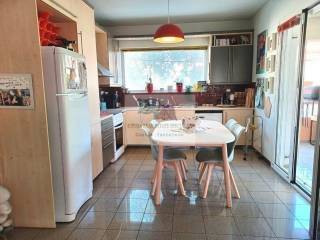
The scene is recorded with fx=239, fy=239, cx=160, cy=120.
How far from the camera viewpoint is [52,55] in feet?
6.73

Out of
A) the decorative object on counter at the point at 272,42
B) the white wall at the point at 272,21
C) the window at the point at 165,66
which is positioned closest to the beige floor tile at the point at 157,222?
the white wall at the point at 272,21

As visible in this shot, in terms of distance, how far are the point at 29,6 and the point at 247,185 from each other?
301cm

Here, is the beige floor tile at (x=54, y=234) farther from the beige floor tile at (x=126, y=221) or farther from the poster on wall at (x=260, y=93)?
the poster on wall at (x=260, y=93)

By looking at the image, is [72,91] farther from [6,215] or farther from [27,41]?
[6,215]

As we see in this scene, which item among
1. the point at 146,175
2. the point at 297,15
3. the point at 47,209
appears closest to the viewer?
the point at 47,209

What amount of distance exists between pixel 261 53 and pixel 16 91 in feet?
12.2

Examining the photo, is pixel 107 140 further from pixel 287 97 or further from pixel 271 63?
pixel 271 63

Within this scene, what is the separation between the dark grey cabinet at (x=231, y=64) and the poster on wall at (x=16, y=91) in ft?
11.6

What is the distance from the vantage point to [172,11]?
162 inches

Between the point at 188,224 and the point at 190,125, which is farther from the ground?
the point at 190,125

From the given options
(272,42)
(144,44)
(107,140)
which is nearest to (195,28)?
(144,44)

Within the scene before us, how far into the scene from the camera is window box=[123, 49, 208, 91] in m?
5.11

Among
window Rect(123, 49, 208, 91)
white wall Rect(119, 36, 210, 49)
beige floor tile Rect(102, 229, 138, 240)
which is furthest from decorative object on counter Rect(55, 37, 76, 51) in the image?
window Rect(123, 49, 208, 91)

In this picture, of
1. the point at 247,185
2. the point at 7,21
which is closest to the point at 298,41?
the point at 247,185
